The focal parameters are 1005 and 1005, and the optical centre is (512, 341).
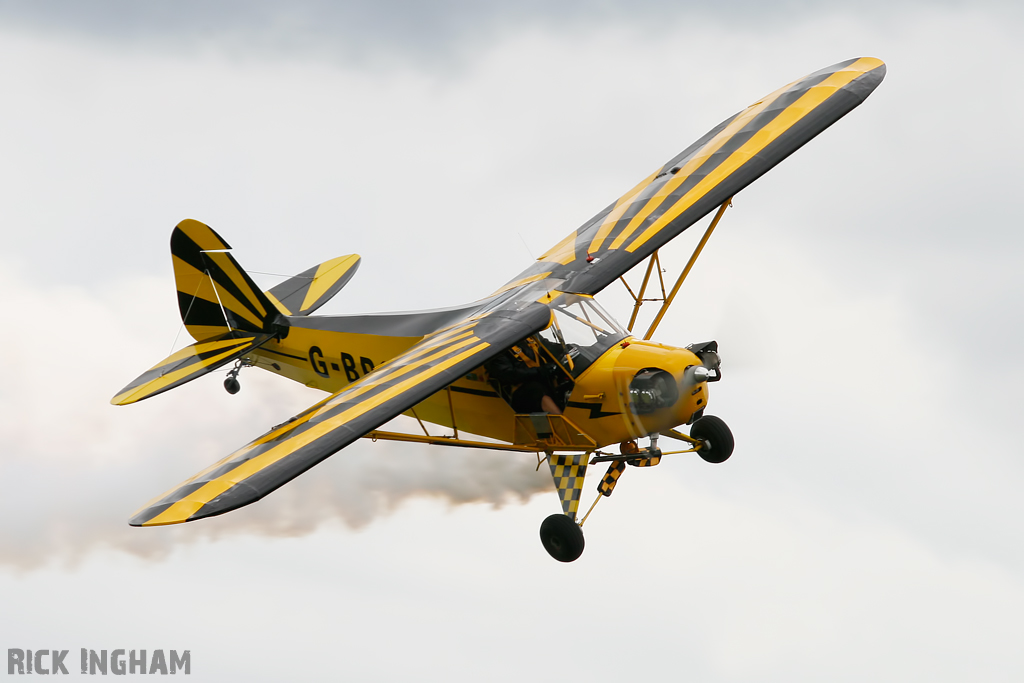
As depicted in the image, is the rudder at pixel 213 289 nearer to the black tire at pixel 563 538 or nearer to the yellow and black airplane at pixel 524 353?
the yellow and black airplane at pixel 524 353

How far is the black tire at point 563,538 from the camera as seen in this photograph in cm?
1170

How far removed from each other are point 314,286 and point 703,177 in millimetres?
6645

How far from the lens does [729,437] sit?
42.9ft

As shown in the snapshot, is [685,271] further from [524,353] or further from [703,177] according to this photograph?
[524,353]

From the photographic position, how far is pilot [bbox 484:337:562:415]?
12.1 meters

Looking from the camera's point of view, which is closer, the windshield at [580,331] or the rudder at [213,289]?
the windshield at [580,331]

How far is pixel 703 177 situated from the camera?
1423 cm

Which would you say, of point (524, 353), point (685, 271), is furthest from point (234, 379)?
point (685, 271)

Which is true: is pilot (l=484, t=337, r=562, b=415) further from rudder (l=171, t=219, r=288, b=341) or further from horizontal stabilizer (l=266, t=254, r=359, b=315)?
A: horizontal stabilizer (l=266, t=254, r=359, b=315)

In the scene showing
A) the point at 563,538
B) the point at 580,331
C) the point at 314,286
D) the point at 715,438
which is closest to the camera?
the point at 563,538

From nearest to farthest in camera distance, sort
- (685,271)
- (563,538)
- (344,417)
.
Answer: (344,417)
(563,538)
(685,271)

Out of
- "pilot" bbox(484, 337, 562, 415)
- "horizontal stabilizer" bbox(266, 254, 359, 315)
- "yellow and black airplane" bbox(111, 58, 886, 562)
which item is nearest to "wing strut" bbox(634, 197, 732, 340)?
"yellow and black airplane" bbox(111, 58, 886, 562)

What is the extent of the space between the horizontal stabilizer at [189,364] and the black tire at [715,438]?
6654mm

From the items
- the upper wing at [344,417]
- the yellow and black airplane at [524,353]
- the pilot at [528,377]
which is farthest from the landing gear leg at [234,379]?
the pilot at [528,377]
